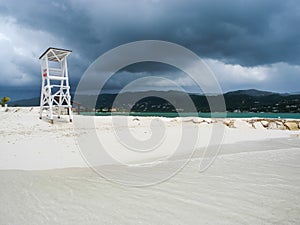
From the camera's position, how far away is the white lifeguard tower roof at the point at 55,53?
38.2 feet

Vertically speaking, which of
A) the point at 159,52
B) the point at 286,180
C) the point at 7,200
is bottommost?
the point at 286,180

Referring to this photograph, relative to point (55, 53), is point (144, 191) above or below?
below

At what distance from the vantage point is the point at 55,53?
12047 mm

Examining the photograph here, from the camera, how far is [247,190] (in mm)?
3207

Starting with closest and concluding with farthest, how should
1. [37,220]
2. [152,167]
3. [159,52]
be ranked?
[37,220], [152,167], [159,52]

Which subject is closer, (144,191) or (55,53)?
(144,191)

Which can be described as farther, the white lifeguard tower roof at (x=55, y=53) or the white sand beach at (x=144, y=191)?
the white lifeguard tower roof at (x=55, y=53)

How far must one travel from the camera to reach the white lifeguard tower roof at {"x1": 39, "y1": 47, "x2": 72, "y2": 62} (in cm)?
1164

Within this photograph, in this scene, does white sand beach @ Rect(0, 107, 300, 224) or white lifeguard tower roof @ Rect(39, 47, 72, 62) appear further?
white lifeguard tower roof @ Rect(39, 47, 72, 62)

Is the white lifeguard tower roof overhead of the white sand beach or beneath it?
overhead

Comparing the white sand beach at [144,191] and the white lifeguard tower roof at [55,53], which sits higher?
the white lifeguard tower roof at [55,53]

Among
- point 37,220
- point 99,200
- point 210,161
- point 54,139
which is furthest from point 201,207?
point 54,139

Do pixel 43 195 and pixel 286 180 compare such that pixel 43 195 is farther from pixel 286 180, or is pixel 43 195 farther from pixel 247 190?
pixel 286 180

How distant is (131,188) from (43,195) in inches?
49.8
